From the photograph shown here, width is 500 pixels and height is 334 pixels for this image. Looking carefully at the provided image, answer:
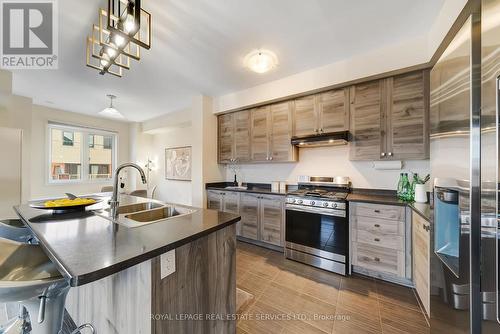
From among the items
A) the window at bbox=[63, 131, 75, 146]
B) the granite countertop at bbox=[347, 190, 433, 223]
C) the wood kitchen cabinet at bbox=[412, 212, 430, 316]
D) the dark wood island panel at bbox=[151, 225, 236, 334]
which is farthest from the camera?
the window at bbox=[63, 131, 75, 146]

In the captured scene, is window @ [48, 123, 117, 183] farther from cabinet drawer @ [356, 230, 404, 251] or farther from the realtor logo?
cabinet drawer @ [356, 230, 404, 251]

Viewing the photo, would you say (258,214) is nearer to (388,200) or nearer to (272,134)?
(272,134)

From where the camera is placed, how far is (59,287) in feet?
3.03

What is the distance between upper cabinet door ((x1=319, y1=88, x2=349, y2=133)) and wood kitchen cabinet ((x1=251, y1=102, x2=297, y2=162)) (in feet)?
1.67

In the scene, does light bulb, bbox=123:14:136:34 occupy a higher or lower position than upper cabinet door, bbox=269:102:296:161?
higher

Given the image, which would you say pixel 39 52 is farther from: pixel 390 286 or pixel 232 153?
pixel 390 286

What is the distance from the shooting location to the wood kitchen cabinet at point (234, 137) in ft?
11.7

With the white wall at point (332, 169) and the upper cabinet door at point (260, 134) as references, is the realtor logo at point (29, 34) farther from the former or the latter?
the white wall at point (332, 169)

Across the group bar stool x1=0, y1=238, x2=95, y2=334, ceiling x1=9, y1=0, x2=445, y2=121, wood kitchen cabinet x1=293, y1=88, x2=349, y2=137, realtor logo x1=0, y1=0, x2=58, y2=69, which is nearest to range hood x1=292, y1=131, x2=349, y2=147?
wood kitchen cabinet x1=293, y1=88, x2=349, y2=137

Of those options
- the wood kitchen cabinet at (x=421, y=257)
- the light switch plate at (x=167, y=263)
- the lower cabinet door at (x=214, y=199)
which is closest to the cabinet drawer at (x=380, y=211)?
the wood kitchen cabinet at (x=421, y=257)

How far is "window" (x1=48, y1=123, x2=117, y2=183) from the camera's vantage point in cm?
455

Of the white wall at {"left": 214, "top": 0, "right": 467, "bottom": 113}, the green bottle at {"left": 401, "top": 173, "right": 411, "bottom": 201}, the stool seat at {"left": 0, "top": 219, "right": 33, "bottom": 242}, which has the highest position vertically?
the white wall at {"left": 214, "top": 0, "right": 467, "bottom": 113}

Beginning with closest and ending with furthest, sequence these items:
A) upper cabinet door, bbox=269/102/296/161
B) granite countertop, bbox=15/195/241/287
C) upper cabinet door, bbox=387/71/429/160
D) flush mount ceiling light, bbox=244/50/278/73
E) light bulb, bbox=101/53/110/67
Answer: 1. granite countertop, bbox=15/195/241/287
2. light bulb, bbox=101/53/110/67
3. upper cabinet door, bbox=387/71/429/160
4. flush mount ceiling light, bbox=244/50/278/73
5. upper cabinet door, bbox=269/102/296/161

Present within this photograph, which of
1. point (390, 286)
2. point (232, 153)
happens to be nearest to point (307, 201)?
point (390, 286)
